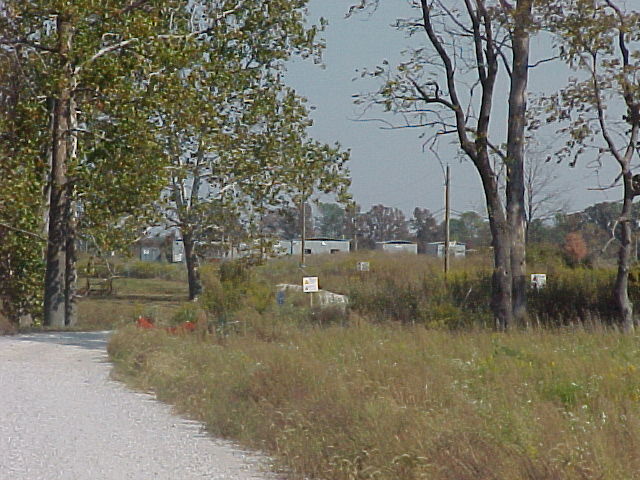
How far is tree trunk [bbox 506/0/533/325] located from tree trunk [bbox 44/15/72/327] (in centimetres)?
1230

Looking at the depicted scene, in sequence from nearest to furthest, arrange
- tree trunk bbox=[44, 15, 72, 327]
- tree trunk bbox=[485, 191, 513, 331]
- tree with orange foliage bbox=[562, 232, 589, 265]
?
1. tree trunk bbox=[485, 191, 513, 331]
2. tree trunk bbox=[44, 15, 72, 327]
3. tree with orange foliage bbox=[562, 232, 589, 265]

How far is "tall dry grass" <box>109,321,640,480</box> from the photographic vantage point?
735 cm

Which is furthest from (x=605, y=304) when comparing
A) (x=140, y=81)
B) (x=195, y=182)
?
(x=195, y=182)

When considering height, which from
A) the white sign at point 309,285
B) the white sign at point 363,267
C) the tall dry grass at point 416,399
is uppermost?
the white sign at point 363,267

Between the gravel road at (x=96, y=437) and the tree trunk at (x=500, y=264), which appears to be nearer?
the gravel road at (x=96, y=437)

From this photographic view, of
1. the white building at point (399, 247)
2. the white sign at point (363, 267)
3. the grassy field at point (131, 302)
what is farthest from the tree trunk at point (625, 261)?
the white building at point (399, 247)

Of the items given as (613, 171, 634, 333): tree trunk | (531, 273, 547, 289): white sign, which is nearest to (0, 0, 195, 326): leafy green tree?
(531, 273, 547, 289): white sign

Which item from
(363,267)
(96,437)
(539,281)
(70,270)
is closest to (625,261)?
(539,281)

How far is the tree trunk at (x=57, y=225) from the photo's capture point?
27078 millimetres

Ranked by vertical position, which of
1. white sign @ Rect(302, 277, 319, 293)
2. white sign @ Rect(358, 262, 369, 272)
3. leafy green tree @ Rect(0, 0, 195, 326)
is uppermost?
leafy green tree @ Rect(0, 0, 195, 326)

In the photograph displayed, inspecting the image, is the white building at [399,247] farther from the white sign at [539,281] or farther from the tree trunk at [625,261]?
the tree trunk at [625,261]

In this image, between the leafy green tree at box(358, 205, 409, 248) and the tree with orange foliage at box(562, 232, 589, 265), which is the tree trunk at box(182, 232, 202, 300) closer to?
the tree with orange foliage at box(562, 232, 589, 265)

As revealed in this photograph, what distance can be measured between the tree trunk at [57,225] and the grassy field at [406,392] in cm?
A: 914

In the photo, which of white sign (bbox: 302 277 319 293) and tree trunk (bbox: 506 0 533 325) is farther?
white sign (bbox: 302 277 319 293)
